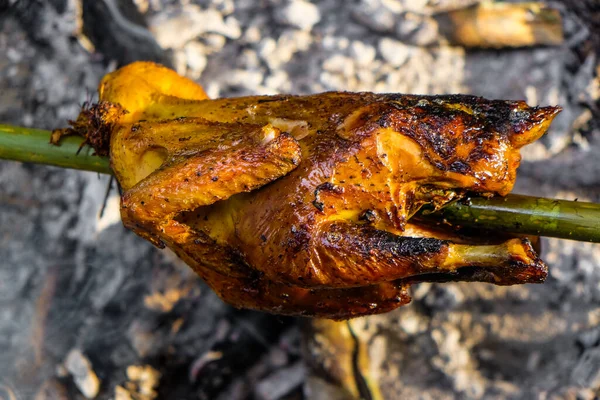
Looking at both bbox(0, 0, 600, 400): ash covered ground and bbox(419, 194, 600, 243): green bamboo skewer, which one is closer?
bbox(419, 194, 600, 243): green bamboo skewer

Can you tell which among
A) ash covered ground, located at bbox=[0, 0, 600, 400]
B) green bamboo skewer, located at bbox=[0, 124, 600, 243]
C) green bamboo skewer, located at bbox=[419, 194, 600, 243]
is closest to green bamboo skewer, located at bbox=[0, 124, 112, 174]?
green bamboo skewer, located at bbox=[0, 124, 600, 243]

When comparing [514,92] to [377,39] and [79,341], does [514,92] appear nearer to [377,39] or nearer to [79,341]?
[377,39]

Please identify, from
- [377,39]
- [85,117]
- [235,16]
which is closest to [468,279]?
[85,117]

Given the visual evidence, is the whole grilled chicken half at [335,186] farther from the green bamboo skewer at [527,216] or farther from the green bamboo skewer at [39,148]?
the green bamboo skewer at [39,148]

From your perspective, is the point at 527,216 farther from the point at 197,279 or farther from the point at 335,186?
the point at 197,279

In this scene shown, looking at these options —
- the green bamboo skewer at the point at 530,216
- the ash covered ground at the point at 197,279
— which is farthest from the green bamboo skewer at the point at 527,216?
the ash covered ground at the point at 197,279

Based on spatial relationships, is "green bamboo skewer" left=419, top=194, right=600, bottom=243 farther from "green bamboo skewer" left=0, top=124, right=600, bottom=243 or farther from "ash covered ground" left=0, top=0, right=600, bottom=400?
"ash covered ground" left=0, top=0, right=600, bottom=400
